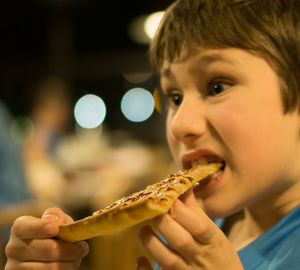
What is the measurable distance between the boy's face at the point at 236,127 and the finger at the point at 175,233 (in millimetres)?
174

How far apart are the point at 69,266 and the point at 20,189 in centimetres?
160

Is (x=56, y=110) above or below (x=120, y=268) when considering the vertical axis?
above

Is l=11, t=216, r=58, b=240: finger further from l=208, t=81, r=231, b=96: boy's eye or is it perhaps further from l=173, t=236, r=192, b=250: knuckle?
l=208, t=81, r=231, b=96: boy's eye

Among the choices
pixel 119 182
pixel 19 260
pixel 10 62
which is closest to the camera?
pixel 19 260

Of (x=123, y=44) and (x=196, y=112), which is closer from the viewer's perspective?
(x=196, y=112)

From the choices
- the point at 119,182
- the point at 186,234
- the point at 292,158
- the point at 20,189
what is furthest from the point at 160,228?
the point at 119,182

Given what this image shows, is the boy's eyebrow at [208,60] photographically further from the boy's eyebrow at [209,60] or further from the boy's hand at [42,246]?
the boy's hand at [42,246]

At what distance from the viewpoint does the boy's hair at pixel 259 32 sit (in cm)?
76

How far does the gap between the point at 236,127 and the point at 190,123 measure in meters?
0.10

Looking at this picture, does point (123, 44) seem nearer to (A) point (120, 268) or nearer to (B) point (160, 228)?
(A) point (120, 268)

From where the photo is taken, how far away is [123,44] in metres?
7.93

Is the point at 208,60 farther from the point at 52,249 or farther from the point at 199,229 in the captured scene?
the point at 52,249

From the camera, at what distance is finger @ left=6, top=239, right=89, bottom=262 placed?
0.69 meters

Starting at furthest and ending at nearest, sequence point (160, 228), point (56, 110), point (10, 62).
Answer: point (10, 62) < point (56, 110) < point (160, 228)
